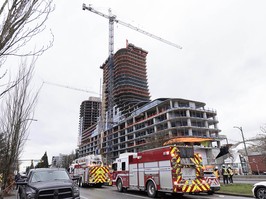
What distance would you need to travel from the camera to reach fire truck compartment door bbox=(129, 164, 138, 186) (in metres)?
16.0

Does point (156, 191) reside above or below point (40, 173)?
below

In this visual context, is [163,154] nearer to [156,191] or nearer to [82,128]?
[156,191]

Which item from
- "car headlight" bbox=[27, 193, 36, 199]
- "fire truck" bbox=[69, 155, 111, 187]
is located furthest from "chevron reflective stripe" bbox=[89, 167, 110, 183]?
"car headlight" bbox=[27, 193, 36, 199]

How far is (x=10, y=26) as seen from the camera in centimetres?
370

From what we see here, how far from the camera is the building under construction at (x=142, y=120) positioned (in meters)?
58.4

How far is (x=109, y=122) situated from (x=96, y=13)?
46115 mm

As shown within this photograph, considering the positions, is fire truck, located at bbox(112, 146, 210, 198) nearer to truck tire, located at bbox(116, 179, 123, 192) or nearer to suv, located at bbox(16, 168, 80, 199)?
truck tire, located at bbox(116, 179, 123, 192)

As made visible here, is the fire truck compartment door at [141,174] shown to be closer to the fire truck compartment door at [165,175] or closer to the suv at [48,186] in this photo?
the fire truck compartment door at [165,175]

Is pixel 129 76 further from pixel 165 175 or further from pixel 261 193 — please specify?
pixel 261 193

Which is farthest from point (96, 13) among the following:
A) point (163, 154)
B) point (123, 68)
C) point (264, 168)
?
point (163, 154)

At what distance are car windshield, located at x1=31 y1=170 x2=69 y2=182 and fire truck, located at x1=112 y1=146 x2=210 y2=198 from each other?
5903mm

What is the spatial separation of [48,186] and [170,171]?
23.2 ft

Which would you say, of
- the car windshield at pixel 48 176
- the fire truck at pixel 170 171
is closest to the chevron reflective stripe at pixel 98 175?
the fire truck at pixel 170 171

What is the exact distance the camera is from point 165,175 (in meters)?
13.0
